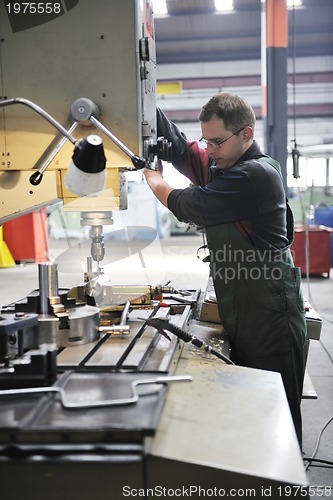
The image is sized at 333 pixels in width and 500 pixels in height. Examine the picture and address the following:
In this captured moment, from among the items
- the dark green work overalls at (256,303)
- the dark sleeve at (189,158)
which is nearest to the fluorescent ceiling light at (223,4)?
the dark sleeve at (189,158)

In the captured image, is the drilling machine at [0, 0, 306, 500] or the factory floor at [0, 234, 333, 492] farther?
the factory floor at [0, 234, 333, 492]

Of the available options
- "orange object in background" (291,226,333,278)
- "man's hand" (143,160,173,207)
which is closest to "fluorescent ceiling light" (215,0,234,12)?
"orange object in background" (291,226,333,278)

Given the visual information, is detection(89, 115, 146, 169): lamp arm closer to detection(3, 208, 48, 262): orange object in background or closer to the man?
the man

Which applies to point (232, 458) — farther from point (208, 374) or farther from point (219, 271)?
point (219, 271)

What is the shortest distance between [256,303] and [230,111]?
0.47 meters

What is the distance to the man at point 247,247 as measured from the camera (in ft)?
3.89

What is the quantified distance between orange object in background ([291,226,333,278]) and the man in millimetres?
3659

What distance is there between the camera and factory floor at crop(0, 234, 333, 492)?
1.75 metres

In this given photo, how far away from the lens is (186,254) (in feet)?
20.7

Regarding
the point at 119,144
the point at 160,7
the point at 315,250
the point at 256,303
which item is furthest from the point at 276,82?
the point at 119,144

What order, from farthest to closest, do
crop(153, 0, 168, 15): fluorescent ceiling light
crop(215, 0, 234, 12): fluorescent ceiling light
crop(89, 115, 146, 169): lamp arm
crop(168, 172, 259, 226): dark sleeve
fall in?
crop(215, 0, 234, 12): fluorescent ceiling light, crop(153, 0, 168, 15): fluorescent ceiling light, crop(168, 172, 259, 226): dark sleeve, crop(89, 115, 146, 169): lamp arm

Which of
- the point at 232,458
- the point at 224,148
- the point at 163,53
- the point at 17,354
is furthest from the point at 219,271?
the point at 163,53

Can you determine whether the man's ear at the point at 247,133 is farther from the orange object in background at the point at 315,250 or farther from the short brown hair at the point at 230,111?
the orange object in background at the point at 315,250

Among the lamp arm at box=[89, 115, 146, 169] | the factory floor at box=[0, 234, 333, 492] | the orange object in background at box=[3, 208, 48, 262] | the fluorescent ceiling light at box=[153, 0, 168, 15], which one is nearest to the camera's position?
the lamp arm at box=[89, 115, 146, 169]
